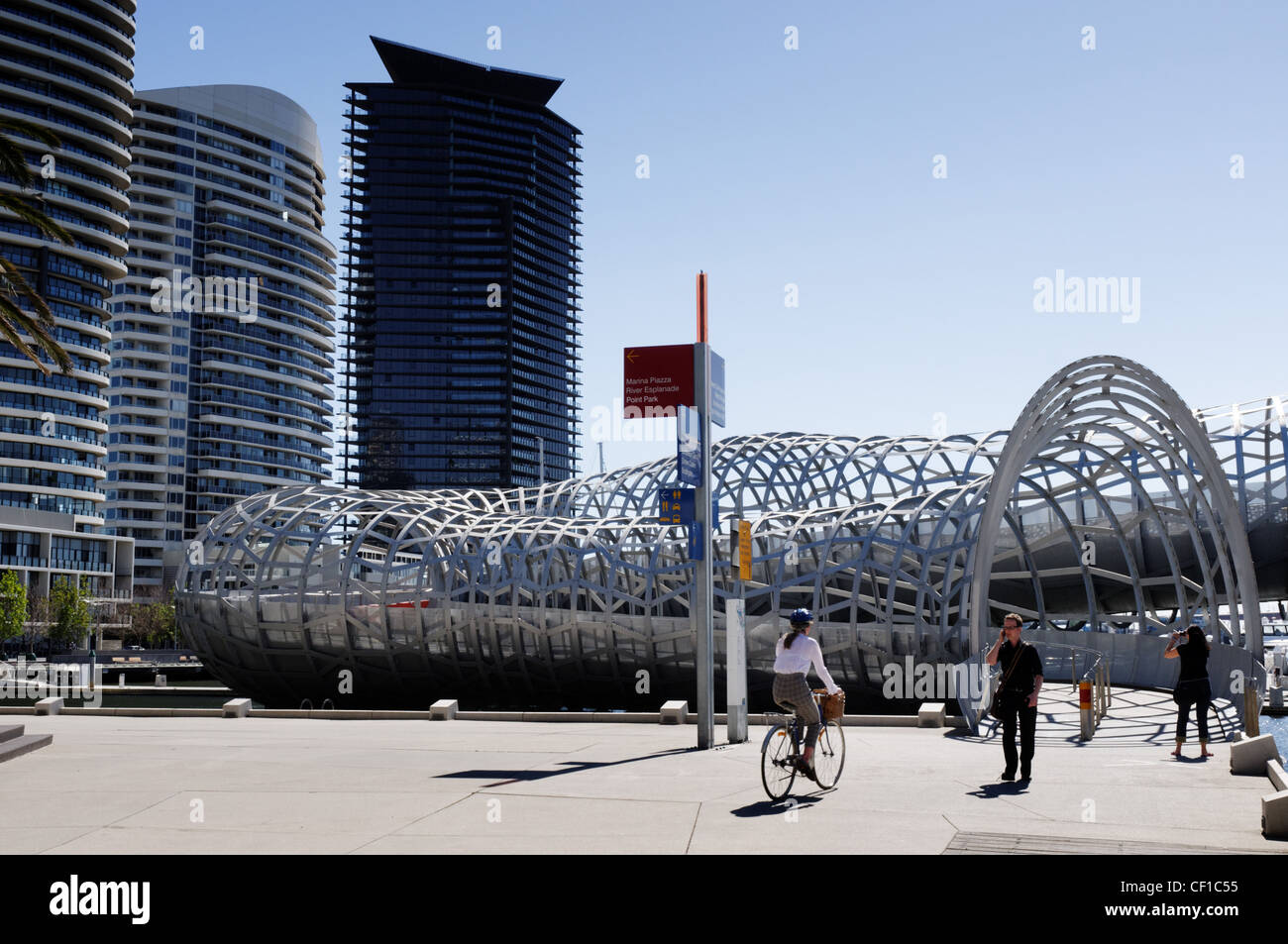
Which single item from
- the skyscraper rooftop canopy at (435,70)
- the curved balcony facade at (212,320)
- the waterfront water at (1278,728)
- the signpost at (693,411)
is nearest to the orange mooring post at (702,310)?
the signpost at (693,411)

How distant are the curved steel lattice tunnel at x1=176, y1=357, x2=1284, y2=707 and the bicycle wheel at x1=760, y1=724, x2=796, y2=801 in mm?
19628

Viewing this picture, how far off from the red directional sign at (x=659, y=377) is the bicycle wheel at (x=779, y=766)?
6.53 meters

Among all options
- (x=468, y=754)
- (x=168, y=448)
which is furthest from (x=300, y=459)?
(x=468, y=754)

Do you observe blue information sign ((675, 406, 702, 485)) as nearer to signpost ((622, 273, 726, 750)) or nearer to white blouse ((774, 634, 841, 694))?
signpost ((622, 273, 726, 750))

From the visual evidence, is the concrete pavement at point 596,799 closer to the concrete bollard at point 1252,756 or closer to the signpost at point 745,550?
the concrete bollard at point 1252,756

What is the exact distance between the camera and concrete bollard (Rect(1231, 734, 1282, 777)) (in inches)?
511

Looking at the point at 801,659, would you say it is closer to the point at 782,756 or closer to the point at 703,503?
the point at 782,756

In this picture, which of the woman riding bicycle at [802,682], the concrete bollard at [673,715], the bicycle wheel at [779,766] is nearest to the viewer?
the bicycle wheel at [779,766]

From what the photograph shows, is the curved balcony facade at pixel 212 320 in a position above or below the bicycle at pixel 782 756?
above

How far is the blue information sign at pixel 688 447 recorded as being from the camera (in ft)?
53.9

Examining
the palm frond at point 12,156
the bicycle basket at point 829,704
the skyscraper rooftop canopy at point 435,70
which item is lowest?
the bicycle basket at point 829,704

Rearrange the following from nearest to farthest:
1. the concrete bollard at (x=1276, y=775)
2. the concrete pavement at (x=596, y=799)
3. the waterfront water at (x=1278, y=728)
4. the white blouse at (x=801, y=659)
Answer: the concrete pavement at (x=596, y=799) → the white blouse at (x=801, y=659) → the concrete bollard at (x=1276, y=775) → the waterfront water at (x=1278, y=728)

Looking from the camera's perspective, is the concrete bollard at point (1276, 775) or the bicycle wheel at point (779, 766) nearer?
the bicycle wheel at point (779, 766)

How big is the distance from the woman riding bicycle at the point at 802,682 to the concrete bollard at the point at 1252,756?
4.92m
